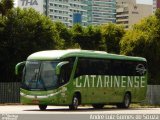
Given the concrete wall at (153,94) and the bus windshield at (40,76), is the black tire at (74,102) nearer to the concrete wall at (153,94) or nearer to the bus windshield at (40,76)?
the bus windshield at (40,76)

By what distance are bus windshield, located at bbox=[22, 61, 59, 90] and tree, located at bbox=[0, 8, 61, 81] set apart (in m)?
23.8

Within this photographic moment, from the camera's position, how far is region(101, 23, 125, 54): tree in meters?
86.4

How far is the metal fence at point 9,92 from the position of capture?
46.5 m

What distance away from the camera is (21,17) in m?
58.6

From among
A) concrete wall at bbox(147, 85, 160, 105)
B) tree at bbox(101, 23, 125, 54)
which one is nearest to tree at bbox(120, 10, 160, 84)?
tree at bbox(101, 23, 125, 54)

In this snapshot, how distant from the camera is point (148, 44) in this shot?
216 ft

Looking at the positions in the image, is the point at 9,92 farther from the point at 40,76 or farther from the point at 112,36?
the point at 112,36

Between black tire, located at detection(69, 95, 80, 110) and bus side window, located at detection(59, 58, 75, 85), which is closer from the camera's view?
bus side window, located at detection(59, 58, 75, 85)

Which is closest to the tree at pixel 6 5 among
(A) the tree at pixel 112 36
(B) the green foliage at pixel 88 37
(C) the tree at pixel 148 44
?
(C) the tree at pixel 148 44

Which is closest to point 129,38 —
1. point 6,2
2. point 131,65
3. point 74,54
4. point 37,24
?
point 37,24

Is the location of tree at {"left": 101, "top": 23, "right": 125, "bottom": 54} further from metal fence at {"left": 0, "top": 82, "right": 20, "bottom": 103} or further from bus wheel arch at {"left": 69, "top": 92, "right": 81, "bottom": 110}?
bus wheel arch at {"left": 69, "top": 92, "right": 81, "bottom": 110}

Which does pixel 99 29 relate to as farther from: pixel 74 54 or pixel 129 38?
pixel 74 54

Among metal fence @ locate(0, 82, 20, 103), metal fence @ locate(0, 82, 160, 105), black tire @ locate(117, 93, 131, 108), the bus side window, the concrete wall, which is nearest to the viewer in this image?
the bus side window

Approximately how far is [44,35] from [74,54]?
28.8m
